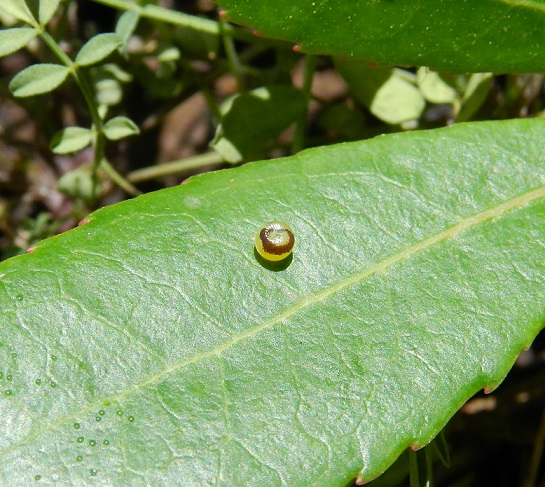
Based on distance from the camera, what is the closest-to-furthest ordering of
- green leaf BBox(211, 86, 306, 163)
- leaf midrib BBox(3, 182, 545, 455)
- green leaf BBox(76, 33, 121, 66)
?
leaf midrib BBox(3, 182, 545, 455), green leaf BBox(76, 33, 121, 66), green leaf BBox(211, 86, 306, 163)

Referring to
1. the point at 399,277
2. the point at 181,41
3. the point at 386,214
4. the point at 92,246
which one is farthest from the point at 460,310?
the point at 181,41

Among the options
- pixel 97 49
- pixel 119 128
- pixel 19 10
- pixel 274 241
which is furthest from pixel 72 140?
pixel 274 241

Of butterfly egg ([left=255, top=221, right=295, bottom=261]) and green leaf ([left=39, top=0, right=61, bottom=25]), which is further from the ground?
green leaf ([left=39, top=0, right=61, bottom=25])

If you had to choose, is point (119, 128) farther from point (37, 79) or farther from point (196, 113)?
point (196, 113)

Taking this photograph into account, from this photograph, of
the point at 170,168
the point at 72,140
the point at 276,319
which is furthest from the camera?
the point at 170,168

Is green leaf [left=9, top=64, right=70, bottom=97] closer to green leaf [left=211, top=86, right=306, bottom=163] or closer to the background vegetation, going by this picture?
the background vegetation

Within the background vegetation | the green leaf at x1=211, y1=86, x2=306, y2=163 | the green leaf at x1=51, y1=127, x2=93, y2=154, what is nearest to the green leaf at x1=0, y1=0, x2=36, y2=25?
the background vegetation

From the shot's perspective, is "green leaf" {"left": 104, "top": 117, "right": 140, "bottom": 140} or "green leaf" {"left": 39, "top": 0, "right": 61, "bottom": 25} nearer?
"green leaf" {"left": 39, "top": 0, "right": 61, "bottom": 25}
